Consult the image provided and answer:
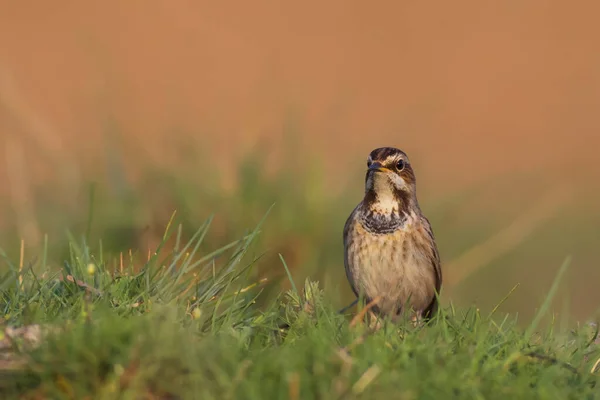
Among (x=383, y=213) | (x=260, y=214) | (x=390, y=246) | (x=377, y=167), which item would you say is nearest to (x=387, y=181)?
(x=377, y=167)

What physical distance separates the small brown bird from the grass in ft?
4.20

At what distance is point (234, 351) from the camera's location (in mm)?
4445

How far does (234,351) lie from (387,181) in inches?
115

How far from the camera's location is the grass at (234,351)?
4195 millimetres

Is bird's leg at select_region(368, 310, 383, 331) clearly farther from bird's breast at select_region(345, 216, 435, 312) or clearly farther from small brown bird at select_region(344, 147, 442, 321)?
bird's breast at select_region(345, 216, 435, 312)

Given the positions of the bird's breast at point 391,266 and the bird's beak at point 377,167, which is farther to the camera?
the bird's beak at point 377,167

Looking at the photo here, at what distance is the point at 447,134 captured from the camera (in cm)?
1588

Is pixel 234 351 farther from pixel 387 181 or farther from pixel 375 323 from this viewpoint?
pixel 387 181

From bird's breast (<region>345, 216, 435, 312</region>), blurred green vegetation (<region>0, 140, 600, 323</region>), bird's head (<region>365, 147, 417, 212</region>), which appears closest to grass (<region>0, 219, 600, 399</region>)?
bird's breast (<region>345, 216, 435, 312</region>)

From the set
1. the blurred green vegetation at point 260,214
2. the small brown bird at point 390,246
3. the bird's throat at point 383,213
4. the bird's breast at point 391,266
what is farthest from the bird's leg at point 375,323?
the blurred green vegetation at point 260,214

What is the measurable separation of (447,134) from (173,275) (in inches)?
426

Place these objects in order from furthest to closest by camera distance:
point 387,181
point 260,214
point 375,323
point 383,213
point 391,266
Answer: point 260,214
point 387,181
point 383,213
point 391,266
point 375,323

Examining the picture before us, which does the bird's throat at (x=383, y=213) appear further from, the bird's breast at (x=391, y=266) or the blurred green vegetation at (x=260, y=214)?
the blurred green vegetation at (x=260, y=214)

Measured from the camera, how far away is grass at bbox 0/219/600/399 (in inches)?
165
